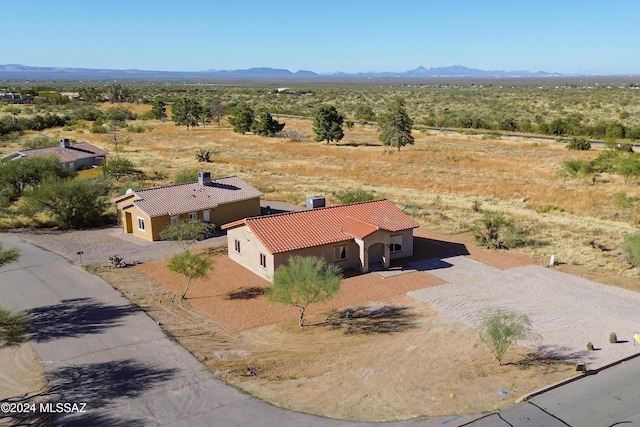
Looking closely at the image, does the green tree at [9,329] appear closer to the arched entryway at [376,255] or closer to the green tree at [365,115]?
the arched entryway at [376,255]

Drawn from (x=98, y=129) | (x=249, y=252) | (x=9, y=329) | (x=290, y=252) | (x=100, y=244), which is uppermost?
(x=9, y=329)

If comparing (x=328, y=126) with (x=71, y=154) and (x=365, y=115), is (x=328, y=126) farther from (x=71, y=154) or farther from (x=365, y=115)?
(x=365, y=115)

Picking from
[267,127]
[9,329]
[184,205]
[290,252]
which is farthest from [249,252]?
[267,127]

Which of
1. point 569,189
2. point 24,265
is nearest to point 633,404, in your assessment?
point 24,265

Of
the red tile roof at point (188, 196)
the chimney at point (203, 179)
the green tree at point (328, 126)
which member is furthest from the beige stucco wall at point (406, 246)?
the green tree at point (328, 126)

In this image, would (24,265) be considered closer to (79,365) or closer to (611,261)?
(79,365)

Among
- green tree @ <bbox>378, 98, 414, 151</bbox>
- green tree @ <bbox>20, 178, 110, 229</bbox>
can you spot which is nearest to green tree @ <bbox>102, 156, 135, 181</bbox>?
green tree @ <bbox>20, 178, 110, 229</bbox>
